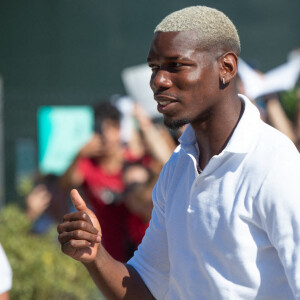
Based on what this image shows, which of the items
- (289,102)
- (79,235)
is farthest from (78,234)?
(289,102)

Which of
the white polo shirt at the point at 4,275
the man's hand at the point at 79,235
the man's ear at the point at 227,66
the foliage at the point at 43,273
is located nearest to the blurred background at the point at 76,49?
the foliage at the point at 43,273

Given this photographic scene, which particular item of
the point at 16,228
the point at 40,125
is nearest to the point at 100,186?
the point at 16,228

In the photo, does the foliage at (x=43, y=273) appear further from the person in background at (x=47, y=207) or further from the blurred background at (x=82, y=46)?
the blurred background at (x=82, y=46)

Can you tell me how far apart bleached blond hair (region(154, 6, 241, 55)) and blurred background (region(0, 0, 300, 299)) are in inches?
293

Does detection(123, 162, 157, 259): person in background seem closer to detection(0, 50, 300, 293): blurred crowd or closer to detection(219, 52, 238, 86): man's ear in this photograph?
detection(0, 50, 300, 293): blurred crowd

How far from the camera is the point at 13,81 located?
988 centimetres

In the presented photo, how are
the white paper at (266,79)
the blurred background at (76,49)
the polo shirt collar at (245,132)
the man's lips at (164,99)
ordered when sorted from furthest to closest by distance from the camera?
1. the blurred background at (76,49)
2. the white paper at (266,79)
3. the man's lips at (164,99)
4. the polo shirt collar at (245,132)

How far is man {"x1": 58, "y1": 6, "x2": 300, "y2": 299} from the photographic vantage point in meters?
2.10

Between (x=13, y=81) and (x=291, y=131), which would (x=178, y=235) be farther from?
(x=13, y=81)

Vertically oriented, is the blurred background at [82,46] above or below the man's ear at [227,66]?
below

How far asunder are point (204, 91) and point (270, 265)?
1.80ft

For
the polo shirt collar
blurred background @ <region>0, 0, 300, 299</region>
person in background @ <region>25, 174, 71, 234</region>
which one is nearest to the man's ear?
the polo shirt collar

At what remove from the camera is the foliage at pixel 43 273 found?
5656 millimetres

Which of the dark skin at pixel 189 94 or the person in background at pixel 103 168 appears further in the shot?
the person in background at pixel 103 168
